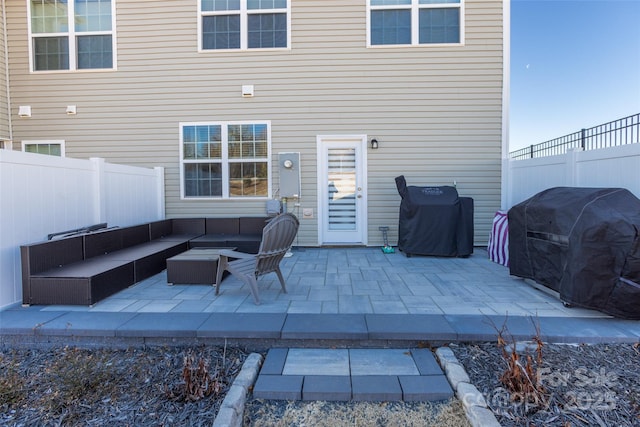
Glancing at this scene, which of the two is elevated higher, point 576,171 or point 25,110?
point 25,110

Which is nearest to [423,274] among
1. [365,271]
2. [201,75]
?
[365,271]

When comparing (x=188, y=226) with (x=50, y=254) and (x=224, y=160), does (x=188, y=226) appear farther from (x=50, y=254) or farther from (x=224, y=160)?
(x=50, y=254)

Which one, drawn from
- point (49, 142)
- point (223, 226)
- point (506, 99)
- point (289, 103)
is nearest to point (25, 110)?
point (49, 142)

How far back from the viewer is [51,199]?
3857 millimetres

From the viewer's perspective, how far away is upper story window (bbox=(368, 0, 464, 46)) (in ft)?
20.0

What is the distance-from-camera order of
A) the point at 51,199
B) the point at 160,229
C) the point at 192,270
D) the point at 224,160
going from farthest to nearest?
1. the point at 224,160
2. the point at 160,229
3. the point at 192,270
4. the point at 51,199

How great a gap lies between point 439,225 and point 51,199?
16.7 feet

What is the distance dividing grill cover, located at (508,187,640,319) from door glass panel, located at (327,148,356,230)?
3216mm

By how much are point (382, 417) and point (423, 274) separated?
2788mm

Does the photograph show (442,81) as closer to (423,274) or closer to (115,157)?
(423,274)

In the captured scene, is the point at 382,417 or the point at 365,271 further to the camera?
the point at 365,271

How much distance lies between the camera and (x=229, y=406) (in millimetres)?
1902

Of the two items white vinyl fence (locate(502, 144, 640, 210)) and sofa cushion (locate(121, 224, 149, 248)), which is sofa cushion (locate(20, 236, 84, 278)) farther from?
white vinyl fence (locate(502, 144, 640, 210))

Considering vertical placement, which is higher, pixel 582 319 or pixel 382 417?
pixel 582 319
